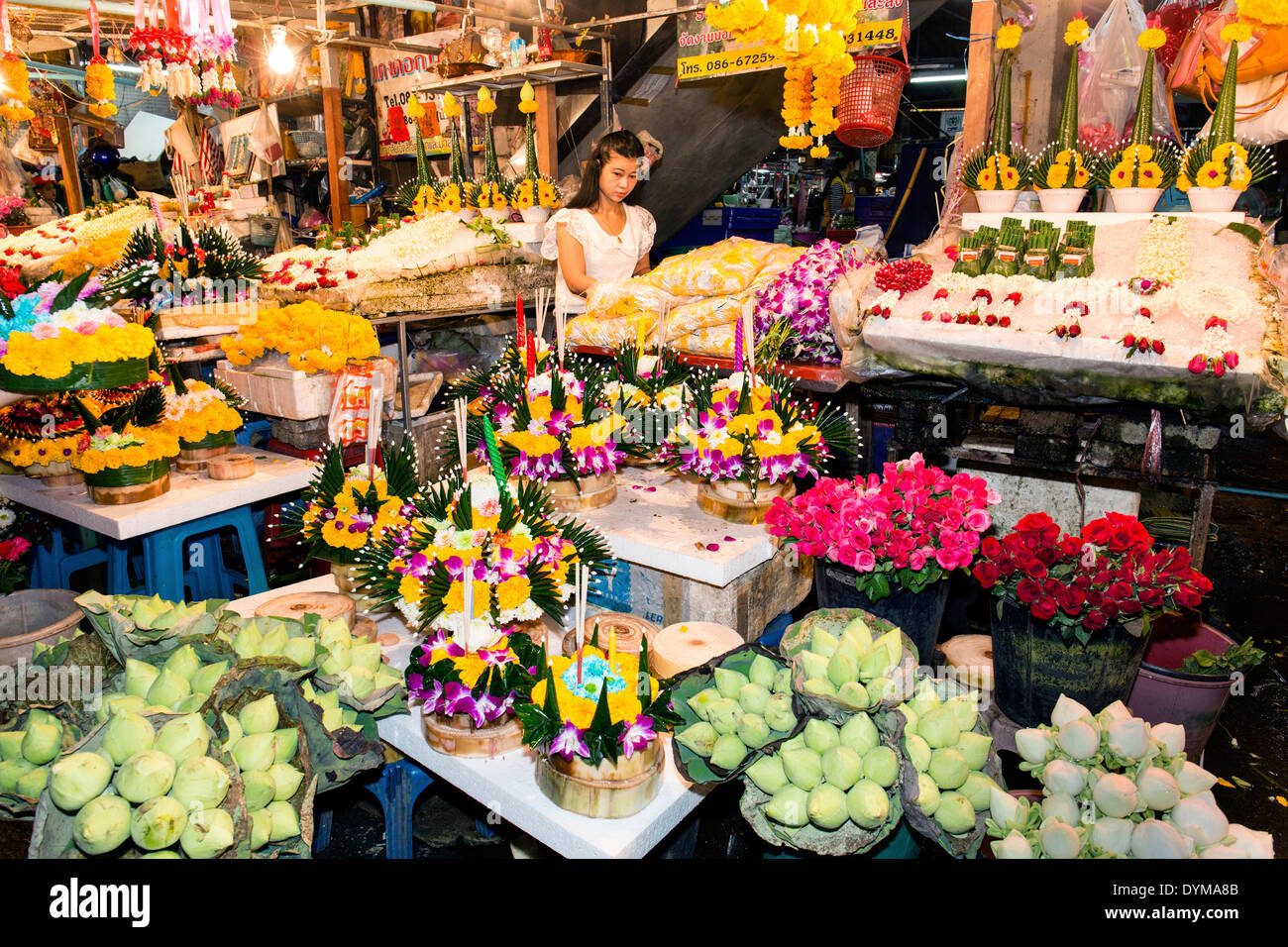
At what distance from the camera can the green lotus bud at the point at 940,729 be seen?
1.37 metres

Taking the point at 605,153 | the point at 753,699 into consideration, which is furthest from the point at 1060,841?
the point at 605,153

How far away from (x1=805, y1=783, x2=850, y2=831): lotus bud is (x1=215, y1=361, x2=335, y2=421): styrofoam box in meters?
2.89

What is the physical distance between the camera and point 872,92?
3.90m

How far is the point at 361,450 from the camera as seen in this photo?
354cm

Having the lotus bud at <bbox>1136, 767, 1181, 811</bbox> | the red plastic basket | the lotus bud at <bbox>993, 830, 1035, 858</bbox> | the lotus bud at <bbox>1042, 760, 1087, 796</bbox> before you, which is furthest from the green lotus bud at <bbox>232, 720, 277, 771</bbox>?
the red plastic basket

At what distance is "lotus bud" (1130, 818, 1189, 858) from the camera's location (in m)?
1.15

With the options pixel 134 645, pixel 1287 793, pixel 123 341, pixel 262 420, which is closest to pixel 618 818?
pixel 134 645

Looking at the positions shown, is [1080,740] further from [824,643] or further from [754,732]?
[754,732]

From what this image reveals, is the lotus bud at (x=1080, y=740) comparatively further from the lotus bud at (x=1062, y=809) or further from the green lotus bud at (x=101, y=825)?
the green lotus bud at (x=101, y=825)

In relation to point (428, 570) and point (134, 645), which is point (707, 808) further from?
point (134, 645)

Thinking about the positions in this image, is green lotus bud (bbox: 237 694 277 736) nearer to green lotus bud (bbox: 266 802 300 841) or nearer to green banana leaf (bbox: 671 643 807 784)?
green lotus bud (bbox: 266 802 300 841)
